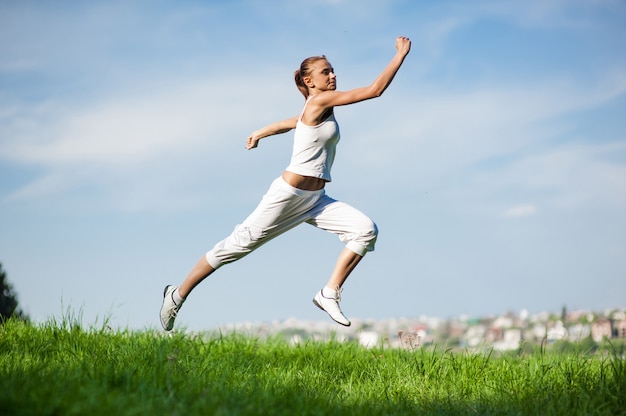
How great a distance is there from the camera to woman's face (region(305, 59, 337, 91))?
6.34 m

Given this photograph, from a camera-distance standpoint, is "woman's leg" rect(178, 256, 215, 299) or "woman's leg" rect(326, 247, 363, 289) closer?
"woman's leg" rect(326, 247, 363, 289)

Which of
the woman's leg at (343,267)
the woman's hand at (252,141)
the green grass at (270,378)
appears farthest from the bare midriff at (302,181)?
the green grass at (270,378)

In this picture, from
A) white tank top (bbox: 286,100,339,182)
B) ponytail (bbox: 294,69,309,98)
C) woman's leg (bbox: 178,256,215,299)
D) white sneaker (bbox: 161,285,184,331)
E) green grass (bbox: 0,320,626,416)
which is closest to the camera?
green grass (bbox: 0,320,626,416)

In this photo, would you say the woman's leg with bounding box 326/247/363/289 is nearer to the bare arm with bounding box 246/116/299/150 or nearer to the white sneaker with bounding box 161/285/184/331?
the bare arm with bounding box 246/116/299/150

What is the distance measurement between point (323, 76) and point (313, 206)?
1.20 meters

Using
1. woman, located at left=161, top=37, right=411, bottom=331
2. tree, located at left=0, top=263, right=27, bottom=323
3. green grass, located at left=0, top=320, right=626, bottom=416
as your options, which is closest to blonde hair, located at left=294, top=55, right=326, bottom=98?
woman, located at left=161, top=37, right=411, bottom=331

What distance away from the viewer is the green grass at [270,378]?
407 centimetres

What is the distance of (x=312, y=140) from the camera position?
620cm

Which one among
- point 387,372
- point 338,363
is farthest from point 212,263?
point 387,372

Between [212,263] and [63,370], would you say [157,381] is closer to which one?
[63,370]

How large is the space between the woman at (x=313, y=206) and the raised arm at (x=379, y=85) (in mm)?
126

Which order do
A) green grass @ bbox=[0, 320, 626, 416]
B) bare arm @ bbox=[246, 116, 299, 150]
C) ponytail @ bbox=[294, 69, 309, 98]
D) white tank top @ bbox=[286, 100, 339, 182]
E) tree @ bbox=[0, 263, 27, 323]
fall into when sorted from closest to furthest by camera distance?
green grass @ bbox=[0, 320, 626, 416]
white tank top @ bbox=[286, 100, 339, 182]
ponytail @ bbox=[294, 69, 309, 98]
bare arm @ bbox=[246, 116, 299, 150]
tree @ bbox=[0, 263, 27, 323]

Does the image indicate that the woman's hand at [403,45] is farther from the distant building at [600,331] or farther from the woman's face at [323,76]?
the distant building at [600,331]

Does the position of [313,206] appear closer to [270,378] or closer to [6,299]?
[270,378]
